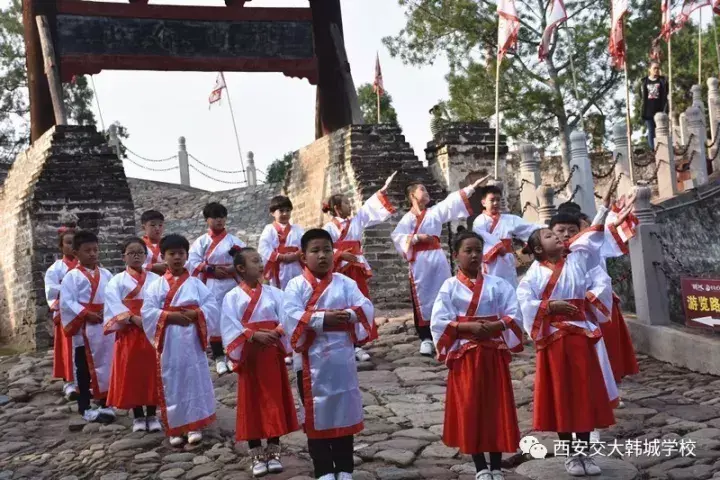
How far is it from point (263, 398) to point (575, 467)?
1.93 meters

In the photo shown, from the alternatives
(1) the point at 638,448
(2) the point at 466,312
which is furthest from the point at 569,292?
(1) the point at 638,448

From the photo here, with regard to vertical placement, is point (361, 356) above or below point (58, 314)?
below

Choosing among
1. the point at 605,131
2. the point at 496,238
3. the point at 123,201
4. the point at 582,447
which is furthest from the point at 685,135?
the point at 582,447

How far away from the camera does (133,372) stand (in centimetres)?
633

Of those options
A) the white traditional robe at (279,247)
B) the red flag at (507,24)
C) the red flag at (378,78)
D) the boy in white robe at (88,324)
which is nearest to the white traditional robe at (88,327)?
the boy in white robe at (88,324)

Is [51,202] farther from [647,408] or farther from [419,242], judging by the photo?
[647,408]

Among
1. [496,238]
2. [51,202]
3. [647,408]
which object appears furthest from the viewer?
[51,202]

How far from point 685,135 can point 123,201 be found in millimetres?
11282

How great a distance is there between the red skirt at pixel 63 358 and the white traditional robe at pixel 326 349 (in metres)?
3.37

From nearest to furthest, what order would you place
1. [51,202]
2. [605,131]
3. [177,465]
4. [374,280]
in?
[177,465], [51,202], [374,280], [605,131]

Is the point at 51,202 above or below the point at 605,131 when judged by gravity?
below

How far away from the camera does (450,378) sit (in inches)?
→ 187

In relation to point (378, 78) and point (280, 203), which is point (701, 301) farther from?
point (378, 78)

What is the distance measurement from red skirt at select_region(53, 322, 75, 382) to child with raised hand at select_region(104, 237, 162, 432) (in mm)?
1176
